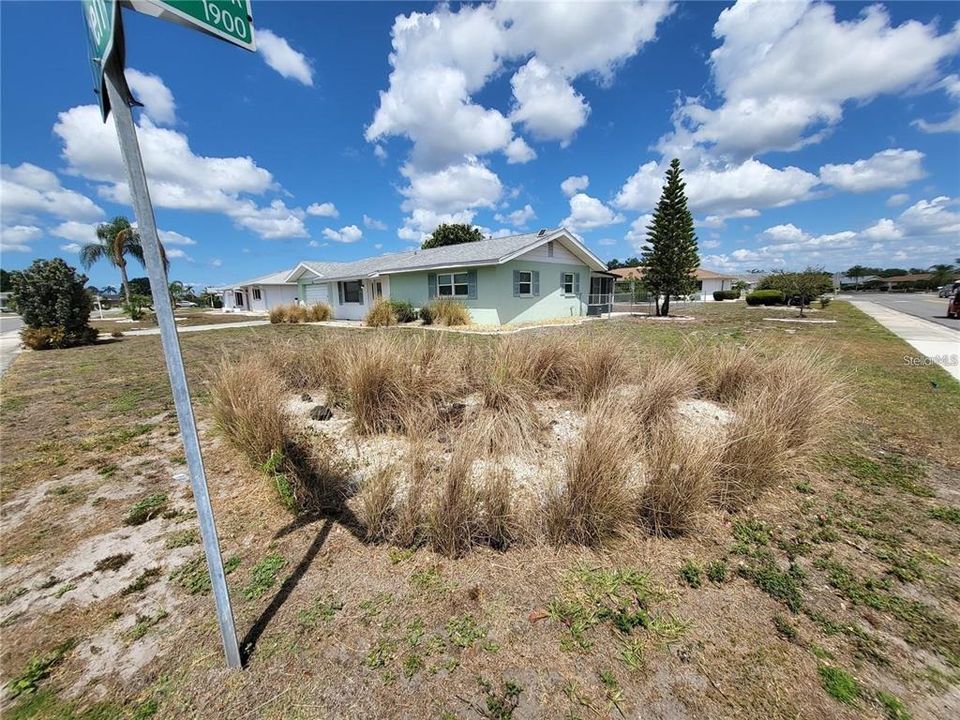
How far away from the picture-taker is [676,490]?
2807 mm

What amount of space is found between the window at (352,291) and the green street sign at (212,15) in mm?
22030

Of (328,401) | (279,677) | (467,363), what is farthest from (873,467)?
(328,401)

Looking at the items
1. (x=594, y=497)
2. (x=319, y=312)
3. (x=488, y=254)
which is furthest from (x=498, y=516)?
(x=319, y=312)

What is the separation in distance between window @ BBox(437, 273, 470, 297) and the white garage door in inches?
428

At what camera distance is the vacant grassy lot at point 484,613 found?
5.56 feet

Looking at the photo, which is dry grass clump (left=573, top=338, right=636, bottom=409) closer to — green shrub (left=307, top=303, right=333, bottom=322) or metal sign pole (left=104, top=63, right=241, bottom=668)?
metal sign pole (left=104, top=63, right=241, bottom=668)

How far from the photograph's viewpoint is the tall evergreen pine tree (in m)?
21.3

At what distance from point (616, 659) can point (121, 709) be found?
7.29 feet

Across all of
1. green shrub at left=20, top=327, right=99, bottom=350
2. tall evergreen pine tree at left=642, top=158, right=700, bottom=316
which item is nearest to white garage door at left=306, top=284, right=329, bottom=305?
green shrub at left=20, top=327, right=99, bottom=350

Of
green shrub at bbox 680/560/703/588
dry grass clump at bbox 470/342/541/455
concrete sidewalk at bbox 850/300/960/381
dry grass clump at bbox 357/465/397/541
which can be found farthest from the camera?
concrete sidewalk at bbox 850/300/960/381

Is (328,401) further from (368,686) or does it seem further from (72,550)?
(368,686)

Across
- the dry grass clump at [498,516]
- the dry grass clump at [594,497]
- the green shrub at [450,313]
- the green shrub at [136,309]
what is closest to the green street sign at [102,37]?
the dry grass clump at [498,516]

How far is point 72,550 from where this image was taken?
8.75 ft

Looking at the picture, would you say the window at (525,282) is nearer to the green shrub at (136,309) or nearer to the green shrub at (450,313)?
the green shrub at (450,313)
